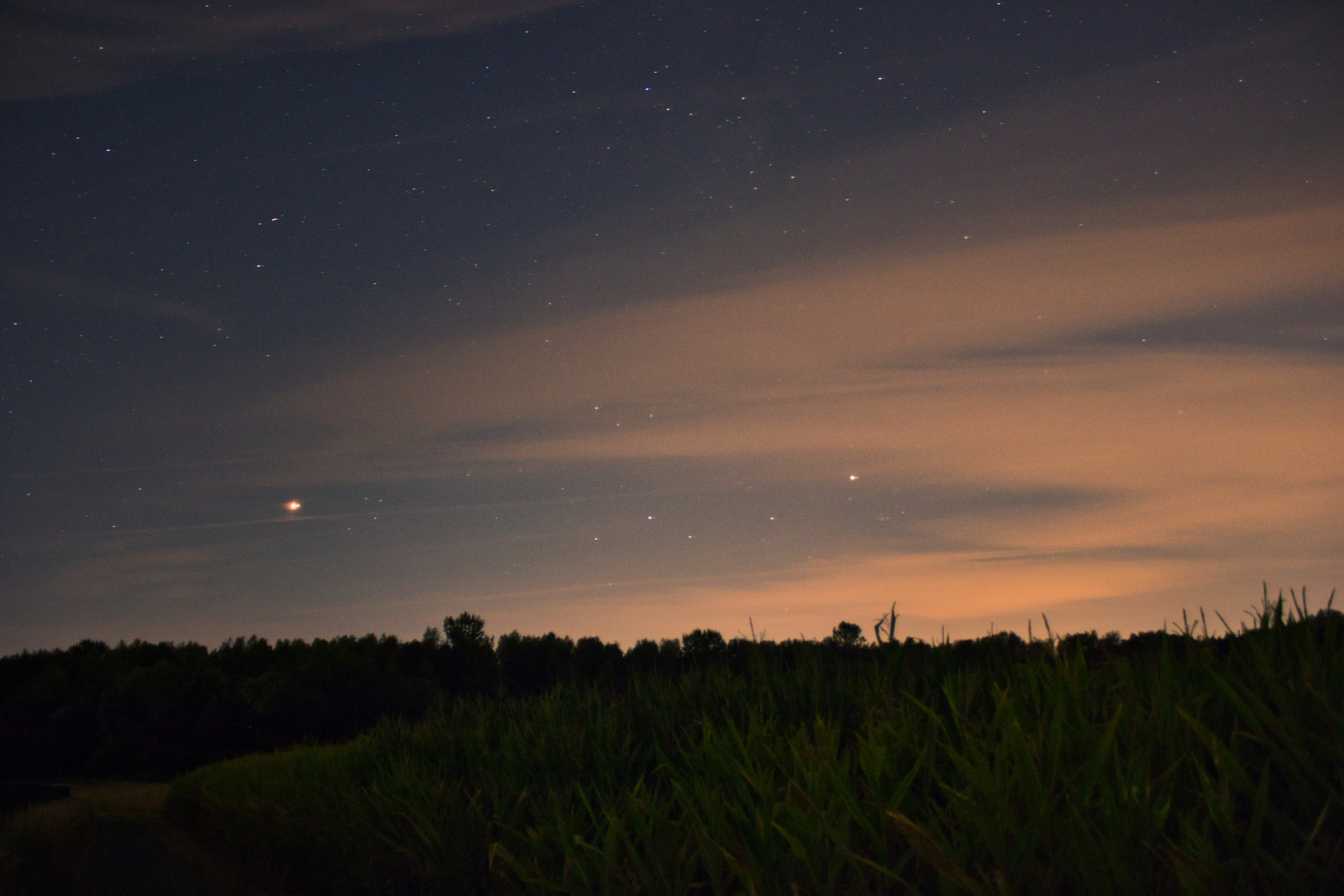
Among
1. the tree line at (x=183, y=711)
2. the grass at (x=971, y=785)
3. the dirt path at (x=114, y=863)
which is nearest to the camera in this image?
the grass at (x=971, y=785)

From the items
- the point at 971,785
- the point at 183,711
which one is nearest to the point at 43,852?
the point at 971,785

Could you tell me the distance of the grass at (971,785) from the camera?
3129mm

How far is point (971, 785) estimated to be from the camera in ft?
12.1

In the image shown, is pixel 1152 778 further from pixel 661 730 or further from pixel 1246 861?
pixel 661 730

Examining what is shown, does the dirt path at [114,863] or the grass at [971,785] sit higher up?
the grass at [971,785]

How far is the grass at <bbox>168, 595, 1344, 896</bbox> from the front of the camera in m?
3.13

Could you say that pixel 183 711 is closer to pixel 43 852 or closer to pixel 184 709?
pixel 184 709

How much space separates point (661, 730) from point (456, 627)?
11290 cm

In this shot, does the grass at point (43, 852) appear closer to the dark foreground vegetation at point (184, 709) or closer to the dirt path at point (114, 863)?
the dirt path at point (114, 863)

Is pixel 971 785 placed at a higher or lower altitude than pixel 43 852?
higher

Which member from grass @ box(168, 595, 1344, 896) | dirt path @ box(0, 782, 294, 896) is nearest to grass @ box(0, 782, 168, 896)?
dirt path @ box(0, 782, 294, 896)

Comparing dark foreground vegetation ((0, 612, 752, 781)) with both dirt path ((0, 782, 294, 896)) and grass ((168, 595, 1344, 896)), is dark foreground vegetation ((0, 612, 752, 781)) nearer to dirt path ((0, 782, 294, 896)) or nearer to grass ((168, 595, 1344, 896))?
dirt path ((0, 782, 294, 896))

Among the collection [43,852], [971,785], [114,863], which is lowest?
[114,863]

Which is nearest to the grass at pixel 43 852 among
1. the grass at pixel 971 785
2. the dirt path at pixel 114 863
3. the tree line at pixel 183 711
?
the dirt path at pixel 114 863
